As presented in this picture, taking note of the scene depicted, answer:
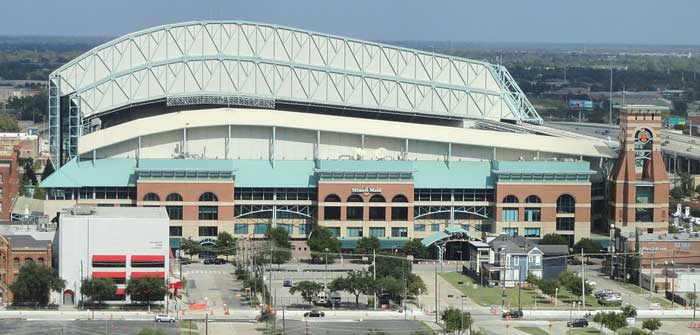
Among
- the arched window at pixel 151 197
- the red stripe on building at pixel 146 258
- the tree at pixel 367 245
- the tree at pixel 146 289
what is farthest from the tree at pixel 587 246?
the tree at pixel 146 289

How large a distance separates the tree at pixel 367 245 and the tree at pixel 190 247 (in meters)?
10.2

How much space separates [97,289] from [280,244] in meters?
22.5

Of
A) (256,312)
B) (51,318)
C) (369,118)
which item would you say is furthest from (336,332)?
(369,118)

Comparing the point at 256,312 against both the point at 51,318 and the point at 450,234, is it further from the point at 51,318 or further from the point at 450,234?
the point at 450,234

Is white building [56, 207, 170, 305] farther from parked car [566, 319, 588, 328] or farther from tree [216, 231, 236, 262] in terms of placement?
parked car [566, 319, 588, 328]

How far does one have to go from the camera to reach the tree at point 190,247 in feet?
403

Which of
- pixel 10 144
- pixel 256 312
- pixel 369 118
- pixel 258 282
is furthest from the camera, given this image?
pixel 10 144

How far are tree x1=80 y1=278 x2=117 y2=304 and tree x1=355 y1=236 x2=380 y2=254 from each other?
23.9 metres

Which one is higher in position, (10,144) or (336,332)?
(10,144)

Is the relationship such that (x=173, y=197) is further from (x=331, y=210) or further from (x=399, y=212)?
(x=399, y=212)

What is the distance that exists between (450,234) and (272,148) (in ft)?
46.1

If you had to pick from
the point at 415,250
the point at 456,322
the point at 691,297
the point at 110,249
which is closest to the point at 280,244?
the point at 415,250

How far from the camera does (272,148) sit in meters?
130

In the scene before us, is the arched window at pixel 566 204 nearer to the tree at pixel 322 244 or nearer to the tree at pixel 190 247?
the tree at pixel 322 244
